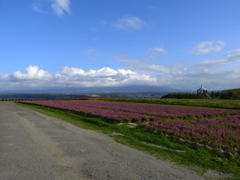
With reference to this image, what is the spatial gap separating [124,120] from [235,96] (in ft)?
240

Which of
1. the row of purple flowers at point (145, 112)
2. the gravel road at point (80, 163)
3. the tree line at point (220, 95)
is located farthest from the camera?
the tree line at point (220, 95)

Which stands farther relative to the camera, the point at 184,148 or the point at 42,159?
the point at 184,148

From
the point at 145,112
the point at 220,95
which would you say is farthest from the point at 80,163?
the point at 220,95

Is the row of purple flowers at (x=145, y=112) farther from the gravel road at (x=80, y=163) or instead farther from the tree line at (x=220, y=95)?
the tree line at (x=220, y=95)

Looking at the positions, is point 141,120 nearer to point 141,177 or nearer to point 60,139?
point 60,139

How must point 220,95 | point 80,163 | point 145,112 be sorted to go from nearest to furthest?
1. point 80,163
2. point 145,112
3. point 220,95

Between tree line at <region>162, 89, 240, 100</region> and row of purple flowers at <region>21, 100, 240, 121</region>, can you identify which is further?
tree line at <region>162, 89, 240, 100</region>

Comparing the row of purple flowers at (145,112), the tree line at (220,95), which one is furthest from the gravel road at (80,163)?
the tree line at (220,95)

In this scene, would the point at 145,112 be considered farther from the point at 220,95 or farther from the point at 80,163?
the point at 220,95

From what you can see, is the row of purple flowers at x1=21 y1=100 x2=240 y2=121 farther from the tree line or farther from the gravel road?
the tree line

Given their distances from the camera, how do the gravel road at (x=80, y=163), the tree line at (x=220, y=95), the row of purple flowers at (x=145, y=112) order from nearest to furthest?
the gravel road at (x=80, y=163) < the row of purple flowers at (x=145, y=112) < the tree line at (x=220, y=95)

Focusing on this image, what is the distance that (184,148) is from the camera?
9.91m

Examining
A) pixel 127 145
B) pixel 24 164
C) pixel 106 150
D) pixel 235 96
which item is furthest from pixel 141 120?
pixel 235 96

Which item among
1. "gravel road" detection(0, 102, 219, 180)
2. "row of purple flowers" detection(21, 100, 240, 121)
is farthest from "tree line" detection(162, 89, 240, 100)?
"gravel road" detection(0, 102, 219, 180)
